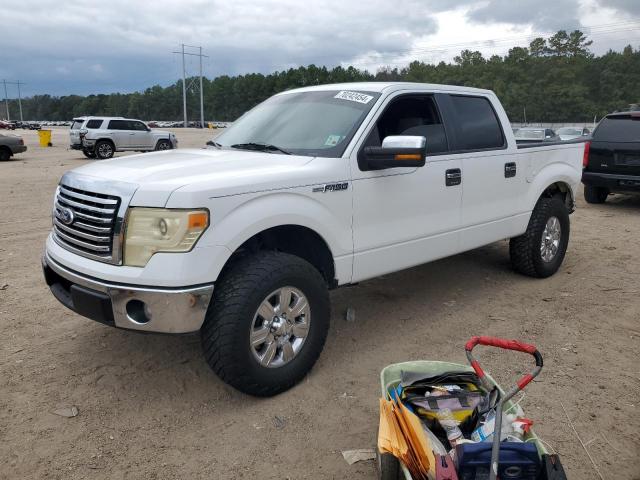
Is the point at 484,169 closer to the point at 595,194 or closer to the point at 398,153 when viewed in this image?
the point at 398,153

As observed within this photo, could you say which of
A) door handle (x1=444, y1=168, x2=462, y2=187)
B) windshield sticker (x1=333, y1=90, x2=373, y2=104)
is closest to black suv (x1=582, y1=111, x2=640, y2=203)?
door handle (x1=444, y1=168, x2=462, y2=187)

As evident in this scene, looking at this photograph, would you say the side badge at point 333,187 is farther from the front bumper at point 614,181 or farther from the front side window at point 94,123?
the front side window at point 94,123

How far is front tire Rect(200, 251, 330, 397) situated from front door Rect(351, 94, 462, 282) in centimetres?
55

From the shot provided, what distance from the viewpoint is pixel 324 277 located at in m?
3.70

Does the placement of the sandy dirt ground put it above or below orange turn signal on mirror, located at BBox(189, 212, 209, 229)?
below

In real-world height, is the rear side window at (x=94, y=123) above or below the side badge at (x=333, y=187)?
above

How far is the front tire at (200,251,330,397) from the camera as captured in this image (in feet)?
9.72

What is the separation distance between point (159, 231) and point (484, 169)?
9.84 ft

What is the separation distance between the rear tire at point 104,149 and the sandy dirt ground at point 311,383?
55.6ft

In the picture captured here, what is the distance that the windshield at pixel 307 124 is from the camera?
3746 mm

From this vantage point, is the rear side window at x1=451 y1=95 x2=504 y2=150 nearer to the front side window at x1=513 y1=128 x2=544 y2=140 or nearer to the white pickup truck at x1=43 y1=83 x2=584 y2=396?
the white pickup truck at x1=43 y1=83 x2=584 y2=396

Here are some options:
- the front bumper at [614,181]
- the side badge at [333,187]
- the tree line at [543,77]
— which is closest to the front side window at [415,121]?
the side badge at [333,187]

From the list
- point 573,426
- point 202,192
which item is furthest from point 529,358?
point 202,192

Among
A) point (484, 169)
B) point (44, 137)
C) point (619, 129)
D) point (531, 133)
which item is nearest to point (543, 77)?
point (531, 133)
